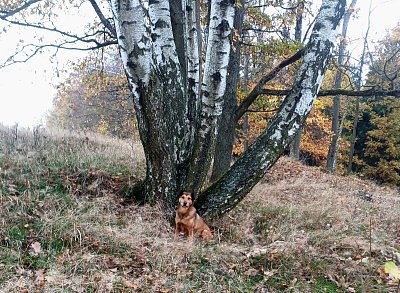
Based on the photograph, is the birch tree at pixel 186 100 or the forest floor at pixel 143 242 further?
the birch tree at pixel 186 100

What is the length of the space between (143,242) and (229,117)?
4.11 m

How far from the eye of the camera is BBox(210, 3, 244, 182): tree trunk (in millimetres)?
7719

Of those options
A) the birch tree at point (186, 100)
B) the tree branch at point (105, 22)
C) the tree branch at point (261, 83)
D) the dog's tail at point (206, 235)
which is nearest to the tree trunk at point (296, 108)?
the birch tree at point (186, 100)

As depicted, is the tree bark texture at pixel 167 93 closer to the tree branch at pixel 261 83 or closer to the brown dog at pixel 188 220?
the brown dog at pixel 188 220

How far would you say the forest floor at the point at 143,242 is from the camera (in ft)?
11.9

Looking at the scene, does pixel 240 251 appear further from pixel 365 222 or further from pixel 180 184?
pixel 365 222

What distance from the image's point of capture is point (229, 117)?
777cm

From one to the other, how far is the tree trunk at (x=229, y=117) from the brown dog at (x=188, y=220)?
2875 mm

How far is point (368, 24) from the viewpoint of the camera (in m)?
15.7

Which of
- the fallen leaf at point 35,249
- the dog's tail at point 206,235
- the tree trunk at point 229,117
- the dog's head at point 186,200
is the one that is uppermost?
the tree trunk at point 229,117

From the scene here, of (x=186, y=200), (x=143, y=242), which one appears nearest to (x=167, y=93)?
(x=186, y=200)

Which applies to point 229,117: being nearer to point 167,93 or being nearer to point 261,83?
point 261,83

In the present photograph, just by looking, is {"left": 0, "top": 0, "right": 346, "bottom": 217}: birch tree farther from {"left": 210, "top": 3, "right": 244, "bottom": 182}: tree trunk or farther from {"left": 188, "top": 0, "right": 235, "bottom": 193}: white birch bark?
{"left": 210, "top": 3, "right": 244, "bottom": 182}: tree trunk

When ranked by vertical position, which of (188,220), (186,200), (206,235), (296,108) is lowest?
(206,235)
